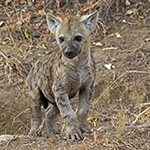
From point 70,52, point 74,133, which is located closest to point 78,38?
point 70,52

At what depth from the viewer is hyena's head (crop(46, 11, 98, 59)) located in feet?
11.8

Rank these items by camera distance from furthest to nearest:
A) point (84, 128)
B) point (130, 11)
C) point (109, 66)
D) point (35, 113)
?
point (130, 11) → point (109, 66) → point (35, 113) → point (84, 128)

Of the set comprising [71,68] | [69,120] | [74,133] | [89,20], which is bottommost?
[74,133]

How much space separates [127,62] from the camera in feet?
20.0

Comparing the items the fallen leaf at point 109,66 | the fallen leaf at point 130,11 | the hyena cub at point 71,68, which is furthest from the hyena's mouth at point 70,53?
the fallen leaf at point 130,11

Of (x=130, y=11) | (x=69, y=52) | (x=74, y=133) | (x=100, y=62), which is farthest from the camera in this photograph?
(x=130, y=11)

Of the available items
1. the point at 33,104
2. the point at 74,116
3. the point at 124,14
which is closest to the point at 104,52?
the point at 124,14

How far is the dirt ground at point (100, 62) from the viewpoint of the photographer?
5.56 meters

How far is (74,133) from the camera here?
380 cm

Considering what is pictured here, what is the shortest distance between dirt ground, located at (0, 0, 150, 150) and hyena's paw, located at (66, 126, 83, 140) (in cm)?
75

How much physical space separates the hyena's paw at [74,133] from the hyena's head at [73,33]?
87 centimetres

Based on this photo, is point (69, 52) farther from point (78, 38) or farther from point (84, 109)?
point (84, 109)

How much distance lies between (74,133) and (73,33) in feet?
3.85

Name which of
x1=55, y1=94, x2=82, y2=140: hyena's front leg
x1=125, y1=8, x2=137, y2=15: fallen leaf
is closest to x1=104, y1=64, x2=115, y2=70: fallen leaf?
x1=125, y1=8, x2=137, y2=15: fallen leaf
